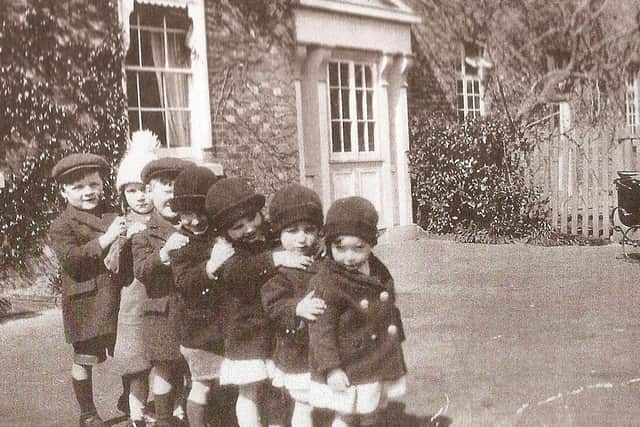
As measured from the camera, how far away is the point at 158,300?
153 inches

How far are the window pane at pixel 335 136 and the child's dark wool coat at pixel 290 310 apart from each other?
Result: 8481 millimetres

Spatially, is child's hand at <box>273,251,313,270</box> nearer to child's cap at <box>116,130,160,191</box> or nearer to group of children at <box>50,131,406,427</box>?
group of children at <box>50,131,406,427</box>

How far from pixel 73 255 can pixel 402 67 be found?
9.36 meters

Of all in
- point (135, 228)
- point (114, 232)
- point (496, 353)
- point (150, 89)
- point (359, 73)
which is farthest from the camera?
point (359, 73)

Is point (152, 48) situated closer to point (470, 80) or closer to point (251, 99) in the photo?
point (251, 99)

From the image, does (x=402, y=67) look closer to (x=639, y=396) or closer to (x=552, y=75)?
(x=552, y=75)

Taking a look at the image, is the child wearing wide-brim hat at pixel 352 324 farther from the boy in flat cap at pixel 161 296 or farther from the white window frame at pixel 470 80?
the white window frame at pixel 470 80

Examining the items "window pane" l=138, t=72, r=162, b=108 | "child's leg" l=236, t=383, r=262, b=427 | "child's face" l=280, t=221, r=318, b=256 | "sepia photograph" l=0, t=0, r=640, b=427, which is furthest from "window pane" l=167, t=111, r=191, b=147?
"child's face" l=280, t=221, r=318, b=256

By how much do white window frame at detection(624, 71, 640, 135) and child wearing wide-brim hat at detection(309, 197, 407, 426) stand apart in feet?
48.4

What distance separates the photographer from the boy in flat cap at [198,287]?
11.3 ft

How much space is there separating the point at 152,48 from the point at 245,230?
642 centimetres

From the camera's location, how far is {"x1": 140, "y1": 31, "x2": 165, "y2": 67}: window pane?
9.21 metres

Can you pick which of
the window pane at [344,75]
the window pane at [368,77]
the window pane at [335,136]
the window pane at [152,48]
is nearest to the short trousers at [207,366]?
the window pane at [152,48]

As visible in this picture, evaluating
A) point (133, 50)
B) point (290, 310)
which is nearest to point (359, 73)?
point (133, 50)
